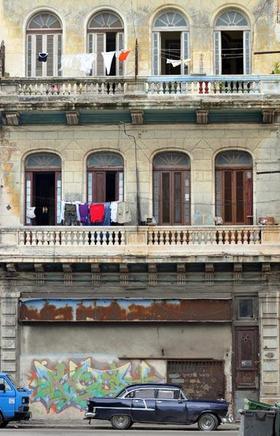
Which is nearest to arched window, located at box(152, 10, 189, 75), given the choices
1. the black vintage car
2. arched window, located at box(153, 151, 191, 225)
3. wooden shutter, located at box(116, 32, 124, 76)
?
wooden shutter, located at box(116, 32, 124, 76)

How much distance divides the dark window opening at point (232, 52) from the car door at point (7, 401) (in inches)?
501

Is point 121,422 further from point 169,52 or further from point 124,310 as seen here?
point 169,52

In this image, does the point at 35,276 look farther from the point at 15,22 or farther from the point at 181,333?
the point at 15,22

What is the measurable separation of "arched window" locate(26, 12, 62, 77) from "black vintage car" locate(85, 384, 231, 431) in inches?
455

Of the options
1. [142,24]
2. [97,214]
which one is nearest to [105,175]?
[97,214]

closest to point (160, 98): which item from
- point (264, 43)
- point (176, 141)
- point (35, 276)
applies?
point (176, 141)

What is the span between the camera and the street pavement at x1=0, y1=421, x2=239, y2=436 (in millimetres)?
29948

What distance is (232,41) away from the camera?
38.7 metres

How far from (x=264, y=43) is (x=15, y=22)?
26.8 ft

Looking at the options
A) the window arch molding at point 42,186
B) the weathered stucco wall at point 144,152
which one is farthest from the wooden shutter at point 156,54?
the window arch molding at point 42,186

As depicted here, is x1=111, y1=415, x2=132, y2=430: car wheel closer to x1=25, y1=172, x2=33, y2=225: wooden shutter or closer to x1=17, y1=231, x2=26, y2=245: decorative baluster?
x1=17, y1=231, x2=26, y2=245: decorative baluster

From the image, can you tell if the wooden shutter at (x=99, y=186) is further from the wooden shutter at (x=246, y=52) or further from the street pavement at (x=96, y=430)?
the street pavement at (x=96, y=430)

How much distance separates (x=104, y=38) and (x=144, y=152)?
163 inches

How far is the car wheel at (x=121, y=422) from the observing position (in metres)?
33.2
